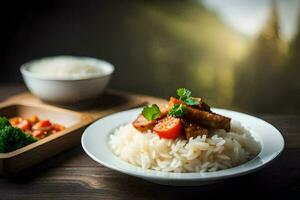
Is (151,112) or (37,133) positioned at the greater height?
(151,112)

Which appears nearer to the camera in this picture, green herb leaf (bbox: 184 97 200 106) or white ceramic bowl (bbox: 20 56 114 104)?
green herb leaf (bbox: 184 97 200 106)

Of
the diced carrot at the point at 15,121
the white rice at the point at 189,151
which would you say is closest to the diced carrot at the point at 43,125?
the diced carrot at the point at 15,121

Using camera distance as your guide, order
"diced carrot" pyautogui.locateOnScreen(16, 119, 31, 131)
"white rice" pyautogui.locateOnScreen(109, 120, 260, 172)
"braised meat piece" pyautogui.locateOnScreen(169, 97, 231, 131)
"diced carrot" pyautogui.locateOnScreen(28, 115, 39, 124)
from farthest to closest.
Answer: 1. "diced carrot" pyautogui.locateOnScreen(28, 115, 39, 124)
2. "diced carrot" pyautogui.locateOnScreen(16, 119, 31, 131)
3. "braised meat piece" pyautogui.locateOnScreen(169, 97, 231, 131)
4. "white rice" pyautogui.locateOnScreen(109, 120, 260, 172)

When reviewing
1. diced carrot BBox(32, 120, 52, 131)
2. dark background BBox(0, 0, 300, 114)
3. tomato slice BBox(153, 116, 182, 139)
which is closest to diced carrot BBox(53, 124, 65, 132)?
diced carrot BBox(32, 120, 52, 131)

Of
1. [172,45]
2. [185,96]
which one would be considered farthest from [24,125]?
[172,45]

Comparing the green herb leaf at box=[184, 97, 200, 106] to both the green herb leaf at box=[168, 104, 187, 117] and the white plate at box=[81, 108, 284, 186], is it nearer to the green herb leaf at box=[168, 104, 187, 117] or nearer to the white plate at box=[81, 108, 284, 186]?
the green herb leaf at box=[168, 104, 187, 117]

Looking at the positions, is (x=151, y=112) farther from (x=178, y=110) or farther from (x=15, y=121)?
(x=15, y=121)

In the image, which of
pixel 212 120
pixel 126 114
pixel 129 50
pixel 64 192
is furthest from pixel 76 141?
pixel 129 50
